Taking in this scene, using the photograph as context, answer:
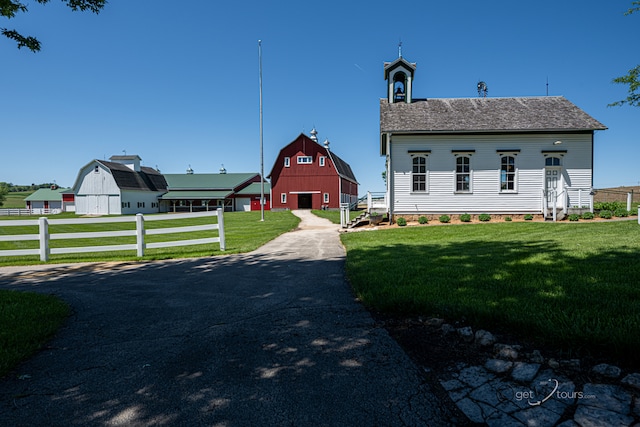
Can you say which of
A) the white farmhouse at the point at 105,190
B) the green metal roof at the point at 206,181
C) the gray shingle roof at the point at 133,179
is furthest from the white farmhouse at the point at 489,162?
the gray shingle roof at the point at 133,179

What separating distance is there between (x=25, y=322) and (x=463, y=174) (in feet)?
61.4

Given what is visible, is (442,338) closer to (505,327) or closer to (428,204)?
(505,327)

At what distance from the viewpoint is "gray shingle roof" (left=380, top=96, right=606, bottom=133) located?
17703 mm

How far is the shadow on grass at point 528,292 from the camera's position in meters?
3.16

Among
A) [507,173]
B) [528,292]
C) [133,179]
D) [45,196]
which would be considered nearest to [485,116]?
[507,173]

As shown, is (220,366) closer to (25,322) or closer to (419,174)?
(25,322)

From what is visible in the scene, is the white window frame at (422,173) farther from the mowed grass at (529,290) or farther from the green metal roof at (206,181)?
the green metal roof at (206,181)

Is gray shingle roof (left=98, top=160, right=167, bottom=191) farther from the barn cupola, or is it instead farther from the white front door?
the white front door

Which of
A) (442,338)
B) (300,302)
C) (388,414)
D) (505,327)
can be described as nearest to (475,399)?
(388,414)

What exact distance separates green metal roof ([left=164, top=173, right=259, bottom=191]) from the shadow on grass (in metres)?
44.8

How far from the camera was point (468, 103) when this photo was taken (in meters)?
20.5

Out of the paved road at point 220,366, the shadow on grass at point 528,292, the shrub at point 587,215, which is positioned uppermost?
the shrub at point 587,215

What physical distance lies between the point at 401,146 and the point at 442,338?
624 inches

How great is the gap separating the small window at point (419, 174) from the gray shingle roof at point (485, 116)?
161 centimetres
